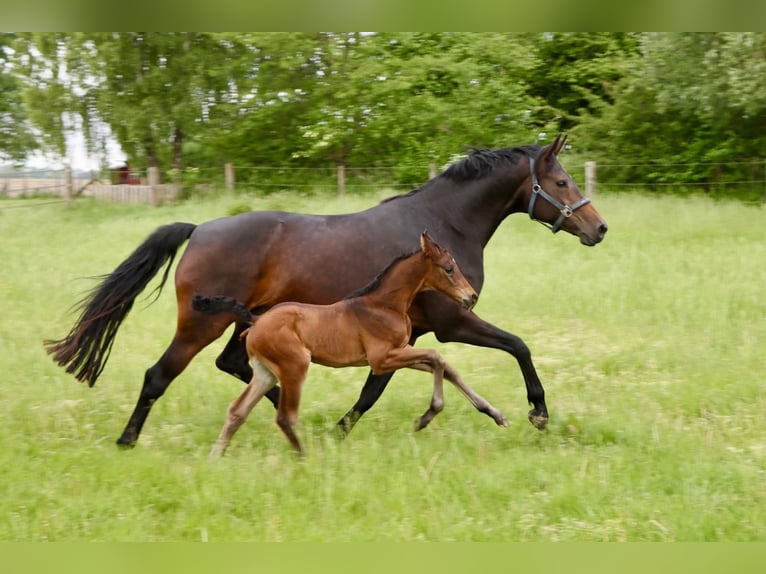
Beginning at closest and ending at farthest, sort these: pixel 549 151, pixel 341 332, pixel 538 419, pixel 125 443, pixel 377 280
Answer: pixel 341 332 → pixel 377 280 → pixel 125 443 → pixel 538 419 → pixel 549 151

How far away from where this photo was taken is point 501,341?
562cm

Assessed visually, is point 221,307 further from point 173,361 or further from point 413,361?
point 413,361

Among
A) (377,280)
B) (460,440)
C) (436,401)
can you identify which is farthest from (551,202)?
(460,440)

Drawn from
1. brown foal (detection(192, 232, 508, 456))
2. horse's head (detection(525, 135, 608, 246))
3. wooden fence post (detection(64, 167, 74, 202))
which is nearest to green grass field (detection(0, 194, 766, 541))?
brown foal (detection(192, 232, 508, 456))

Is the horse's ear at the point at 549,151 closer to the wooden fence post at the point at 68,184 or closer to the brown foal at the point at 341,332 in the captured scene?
the brown foal at the point at 341,332

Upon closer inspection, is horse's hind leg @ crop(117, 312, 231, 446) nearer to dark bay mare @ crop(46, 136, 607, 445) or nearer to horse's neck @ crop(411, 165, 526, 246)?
dark bay mare @ crop(46, 136, 607, 445)

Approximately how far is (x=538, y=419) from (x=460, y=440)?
0.53m

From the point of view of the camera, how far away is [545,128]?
75.0 feet

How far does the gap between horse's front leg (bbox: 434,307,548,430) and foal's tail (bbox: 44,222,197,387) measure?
187 centimetres

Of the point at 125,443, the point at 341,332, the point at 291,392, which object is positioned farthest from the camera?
the point at 125,443

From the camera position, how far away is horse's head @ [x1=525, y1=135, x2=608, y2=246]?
590 centimetres

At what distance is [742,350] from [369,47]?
16067 mm

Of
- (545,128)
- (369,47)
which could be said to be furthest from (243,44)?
(545,128)

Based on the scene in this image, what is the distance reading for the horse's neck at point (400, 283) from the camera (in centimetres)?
518
